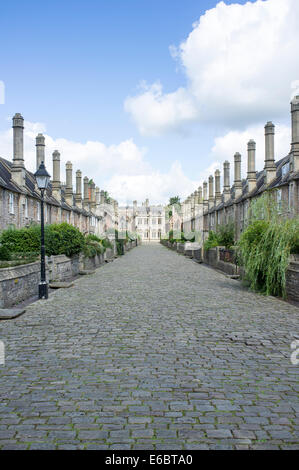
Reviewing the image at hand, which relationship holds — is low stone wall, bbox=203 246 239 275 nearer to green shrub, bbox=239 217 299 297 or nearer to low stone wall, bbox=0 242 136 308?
green shrub, bbox=239 217 299 297

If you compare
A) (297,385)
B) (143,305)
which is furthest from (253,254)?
(297,385)

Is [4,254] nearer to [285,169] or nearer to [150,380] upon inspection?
[150,380]

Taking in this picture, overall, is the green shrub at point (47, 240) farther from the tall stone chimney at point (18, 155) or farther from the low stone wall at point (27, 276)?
the tall stone chimney at point (18, 155)

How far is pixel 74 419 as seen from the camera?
4211 mm

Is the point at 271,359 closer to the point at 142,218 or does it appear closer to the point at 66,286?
the point at 66,286

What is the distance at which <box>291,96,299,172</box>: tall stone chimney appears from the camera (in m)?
33.4

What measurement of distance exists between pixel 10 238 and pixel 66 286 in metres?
4.89

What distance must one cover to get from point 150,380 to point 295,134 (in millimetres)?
33632

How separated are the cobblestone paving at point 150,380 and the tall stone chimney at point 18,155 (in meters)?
28.7

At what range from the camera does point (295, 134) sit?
3450 cm

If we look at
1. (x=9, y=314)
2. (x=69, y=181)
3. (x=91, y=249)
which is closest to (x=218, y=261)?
(x=91, y=249)

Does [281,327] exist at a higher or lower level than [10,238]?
lower

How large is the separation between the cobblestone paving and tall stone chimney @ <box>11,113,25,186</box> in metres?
28.7

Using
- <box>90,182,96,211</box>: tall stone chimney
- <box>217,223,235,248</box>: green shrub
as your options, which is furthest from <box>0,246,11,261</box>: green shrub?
<box>90,182,96,211</box>: tall stone chimney
